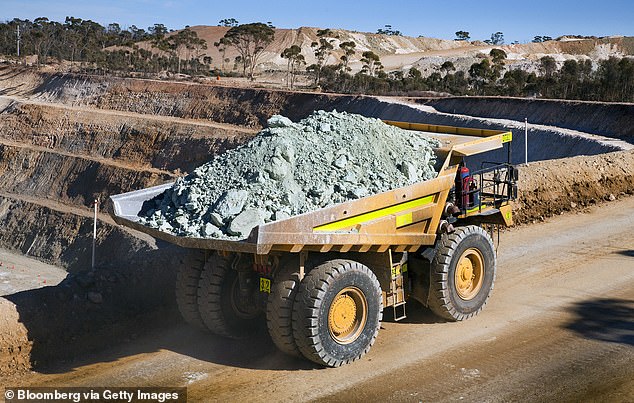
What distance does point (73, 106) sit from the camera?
182ft

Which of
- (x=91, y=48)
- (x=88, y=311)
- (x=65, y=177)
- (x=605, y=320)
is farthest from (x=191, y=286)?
(x=91, y=48)

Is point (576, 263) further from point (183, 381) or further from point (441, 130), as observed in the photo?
point (183, 381)

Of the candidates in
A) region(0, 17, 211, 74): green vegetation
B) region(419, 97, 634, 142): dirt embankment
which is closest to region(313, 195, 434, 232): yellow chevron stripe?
region(419, 97, 634, 142): dirt embankment

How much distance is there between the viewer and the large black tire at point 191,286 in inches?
361

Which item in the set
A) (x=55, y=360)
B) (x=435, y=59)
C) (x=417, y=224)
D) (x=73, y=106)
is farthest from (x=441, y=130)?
(x=435, y=59)

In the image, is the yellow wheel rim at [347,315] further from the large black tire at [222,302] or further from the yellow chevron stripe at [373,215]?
the large black tire at [222,302]

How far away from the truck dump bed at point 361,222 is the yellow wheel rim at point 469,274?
0.80m

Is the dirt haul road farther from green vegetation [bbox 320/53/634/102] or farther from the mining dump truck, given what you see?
green vegetation [bbox 320/53/634/102]

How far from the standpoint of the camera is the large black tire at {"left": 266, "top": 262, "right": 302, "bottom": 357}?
8.16 m

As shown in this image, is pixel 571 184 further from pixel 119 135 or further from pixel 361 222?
pixel 119 135

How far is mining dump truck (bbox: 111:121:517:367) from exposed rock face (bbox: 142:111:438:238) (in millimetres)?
276

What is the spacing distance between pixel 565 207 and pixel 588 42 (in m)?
87.8

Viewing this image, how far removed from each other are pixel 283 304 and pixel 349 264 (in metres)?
0.89

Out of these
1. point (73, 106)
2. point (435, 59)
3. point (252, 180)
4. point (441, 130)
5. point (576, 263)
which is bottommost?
point (576, 263)
